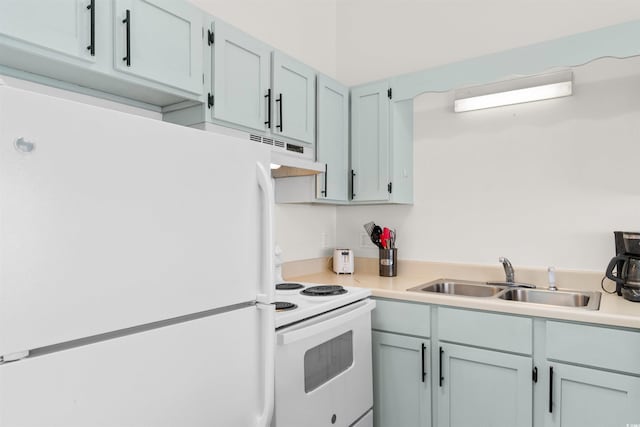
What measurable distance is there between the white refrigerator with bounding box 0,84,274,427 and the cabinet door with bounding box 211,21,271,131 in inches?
24.8

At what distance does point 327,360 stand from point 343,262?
105 cm

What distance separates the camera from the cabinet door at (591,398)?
1589 mm

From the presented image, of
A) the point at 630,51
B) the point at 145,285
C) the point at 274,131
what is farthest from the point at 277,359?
the point at 630,51

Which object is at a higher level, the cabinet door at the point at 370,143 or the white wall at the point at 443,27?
the white wall at the point at 443,27

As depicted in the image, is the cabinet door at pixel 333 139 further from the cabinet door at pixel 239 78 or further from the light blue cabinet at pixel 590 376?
the light blue cabinet at pixel 590 376

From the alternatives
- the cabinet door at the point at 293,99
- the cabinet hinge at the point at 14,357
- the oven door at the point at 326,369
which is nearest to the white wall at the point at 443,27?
the cabinet door at the point at 293,99

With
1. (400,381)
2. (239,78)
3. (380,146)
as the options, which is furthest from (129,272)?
(380,146)

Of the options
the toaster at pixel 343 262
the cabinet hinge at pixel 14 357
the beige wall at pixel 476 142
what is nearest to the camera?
the cabinet hinge at pixel 14 357

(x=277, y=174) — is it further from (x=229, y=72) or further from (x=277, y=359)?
(x=277, y=359)

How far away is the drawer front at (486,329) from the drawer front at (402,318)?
0.08 m

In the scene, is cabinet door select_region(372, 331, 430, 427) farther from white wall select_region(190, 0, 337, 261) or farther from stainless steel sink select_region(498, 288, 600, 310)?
white wall select_region(190, 0, 337, 261)

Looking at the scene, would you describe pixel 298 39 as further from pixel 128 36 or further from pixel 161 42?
pixel 128 36

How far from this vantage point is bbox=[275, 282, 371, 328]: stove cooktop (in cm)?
160

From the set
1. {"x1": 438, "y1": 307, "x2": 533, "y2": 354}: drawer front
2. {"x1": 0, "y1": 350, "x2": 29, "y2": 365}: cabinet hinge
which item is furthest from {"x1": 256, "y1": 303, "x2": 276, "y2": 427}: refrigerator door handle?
{"x1": 438, "y1": 307, "x2": 533, "y2": 354}: drawer front
